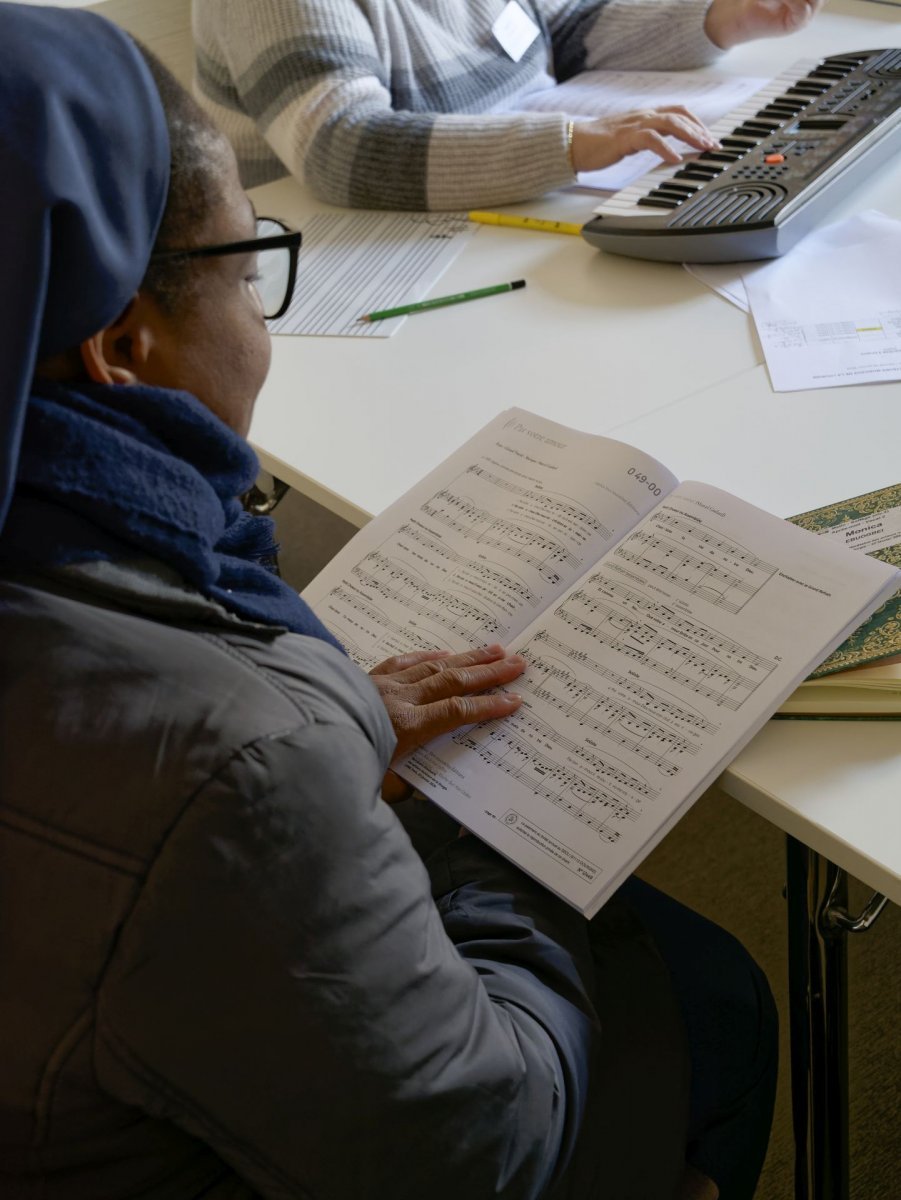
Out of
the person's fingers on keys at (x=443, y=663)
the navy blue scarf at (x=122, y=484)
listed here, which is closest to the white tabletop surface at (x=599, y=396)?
the person's fingers on keys at (x=443, y=663)

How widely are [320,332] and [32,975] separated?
953 mm

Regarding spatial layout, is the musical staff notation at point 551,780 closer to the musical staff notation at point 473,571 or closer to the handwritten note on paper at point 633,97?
the musical staff notation at point 473,571

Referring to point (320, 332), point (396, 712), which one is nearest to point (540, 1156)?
point (396, 712)

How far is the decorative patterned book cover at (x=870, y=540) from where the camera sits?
83 cm

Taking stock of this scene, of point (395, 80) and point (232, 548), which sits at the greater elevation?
point (395, 80)

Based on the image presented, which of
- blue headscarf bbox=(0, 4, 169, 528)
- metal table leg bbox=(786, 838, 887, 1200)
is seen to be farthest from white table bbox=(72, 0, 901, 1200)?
blue headscarf bbox=(0, 4, 169, 528)

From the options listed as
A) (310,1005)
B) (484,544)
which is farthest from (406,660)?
(310,1005)

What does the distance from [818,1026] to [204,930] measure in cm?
60

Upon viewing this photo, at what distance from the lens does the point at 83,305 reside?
1.94 feet

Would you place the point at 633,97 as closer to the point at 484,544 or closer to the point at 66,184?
the point at 484,544

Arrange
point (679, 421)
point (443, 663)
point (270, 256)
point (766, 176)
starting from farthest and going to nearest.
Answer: point (766, 176) → point (679, 421) → point (443, 663) → point (270, 256)

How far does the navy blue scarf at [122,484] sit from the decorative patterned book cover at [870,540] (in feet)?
1.35

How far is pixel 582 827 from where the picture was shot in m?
0.81

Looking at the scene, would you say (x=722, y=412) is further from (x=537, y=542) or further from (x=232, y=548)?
(x=232, y=548)
